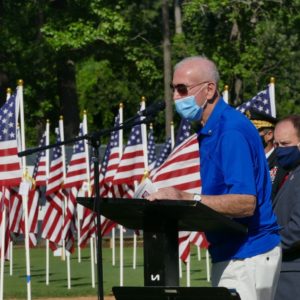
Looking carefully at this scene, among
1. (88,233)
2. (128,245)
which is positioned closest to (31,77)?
(128,245)

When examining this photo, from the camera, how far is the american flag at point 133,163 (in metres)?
22.9

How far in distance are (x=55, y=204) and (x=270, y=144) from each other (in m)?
14.9

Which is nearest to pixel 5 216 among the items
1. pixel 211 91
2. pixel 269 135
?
pixel 269 135

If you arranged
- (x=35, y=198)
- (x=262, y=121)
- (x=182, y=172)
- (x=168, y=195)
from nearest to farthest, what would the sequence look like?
(x=168, y=195) < (x=262, y=121) < (x=182, y=172) < (x=35, y=198)

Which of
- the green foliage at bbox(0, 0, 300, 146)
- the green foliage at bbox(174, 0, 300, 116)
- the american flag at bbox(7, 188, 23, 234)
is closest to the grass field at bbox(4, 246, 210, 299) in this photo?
the american flag at bbox(7, 188, 23, 234)

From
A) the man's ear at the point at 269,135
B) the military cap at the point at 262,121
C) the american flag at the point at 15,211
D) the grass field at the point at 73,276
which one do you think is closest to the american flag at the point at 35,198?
the american flag at the point at 15,211

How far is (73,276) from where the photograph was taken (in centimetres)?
2509

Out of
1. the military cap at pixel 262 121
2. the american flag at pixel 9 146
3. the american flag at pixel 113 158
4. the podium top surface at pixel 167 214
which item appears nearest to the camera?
the podium top surface at pixel 167 214

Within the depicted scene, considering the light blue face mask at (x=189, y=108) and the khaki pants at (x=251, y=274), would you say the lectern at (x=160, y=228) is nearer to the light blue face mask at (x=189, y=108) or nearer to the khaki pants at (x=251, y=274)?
the khaki pants at (x=251, y=274)

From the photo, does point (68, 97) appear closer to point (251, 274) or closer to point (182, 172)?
point (182, 172)

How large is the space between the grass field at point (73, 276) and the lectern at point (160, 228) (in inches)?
510

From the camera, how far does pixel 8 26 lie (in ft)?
134

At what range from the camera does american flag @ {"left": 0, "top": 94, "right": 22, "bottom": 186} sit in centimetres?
1806

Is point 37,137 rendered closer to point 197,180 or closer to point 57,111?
point 57,111
